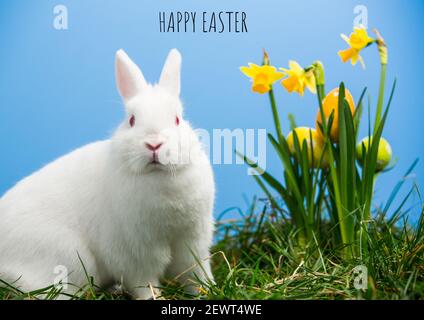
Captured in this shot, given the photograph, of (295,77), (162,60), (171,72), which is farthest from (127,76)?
(295,77)

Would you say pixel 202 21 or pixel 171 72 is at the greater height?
pixel 202 21

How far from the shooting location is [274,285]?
1.58 m

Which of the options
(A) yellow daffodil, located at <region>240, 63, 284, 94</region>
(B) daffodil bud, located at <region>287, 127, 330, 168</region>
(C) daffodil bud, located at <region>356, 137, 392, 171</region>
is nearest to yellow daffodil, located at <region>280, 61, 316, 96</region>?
(A) yellow daffodil, located at <region>240, 63, 284, 94</region>

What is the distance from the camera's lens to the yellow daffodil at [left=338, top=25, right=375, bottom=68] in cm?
179

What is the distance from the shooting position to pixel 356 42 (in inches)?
70.6

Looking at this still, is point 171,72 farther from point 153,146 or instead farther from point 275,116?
point 275,116

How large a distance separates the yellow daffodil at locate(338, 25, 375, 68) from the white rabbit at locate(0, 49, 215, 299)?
1.83ft

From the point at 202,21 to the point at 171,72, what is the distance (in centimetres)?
24

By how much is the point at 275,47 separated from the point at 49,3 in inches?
29.2

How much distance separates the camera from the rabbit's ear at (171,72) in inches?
64.5

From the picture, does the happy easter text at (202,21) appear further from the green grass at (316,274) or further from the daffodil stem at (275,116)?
the green grass at (316,274)

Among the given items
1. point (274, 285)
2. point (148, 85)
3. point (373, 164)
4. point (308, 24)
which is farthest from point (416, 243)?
point (148, 85)

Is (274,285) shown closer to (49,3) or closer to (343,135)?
(343,135)

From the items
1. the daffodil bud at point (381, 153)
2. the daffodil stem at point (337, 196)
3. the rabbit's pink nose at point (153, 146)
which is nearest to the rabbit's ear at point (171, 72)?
the rabbit's pink nose at point (153, 146)
